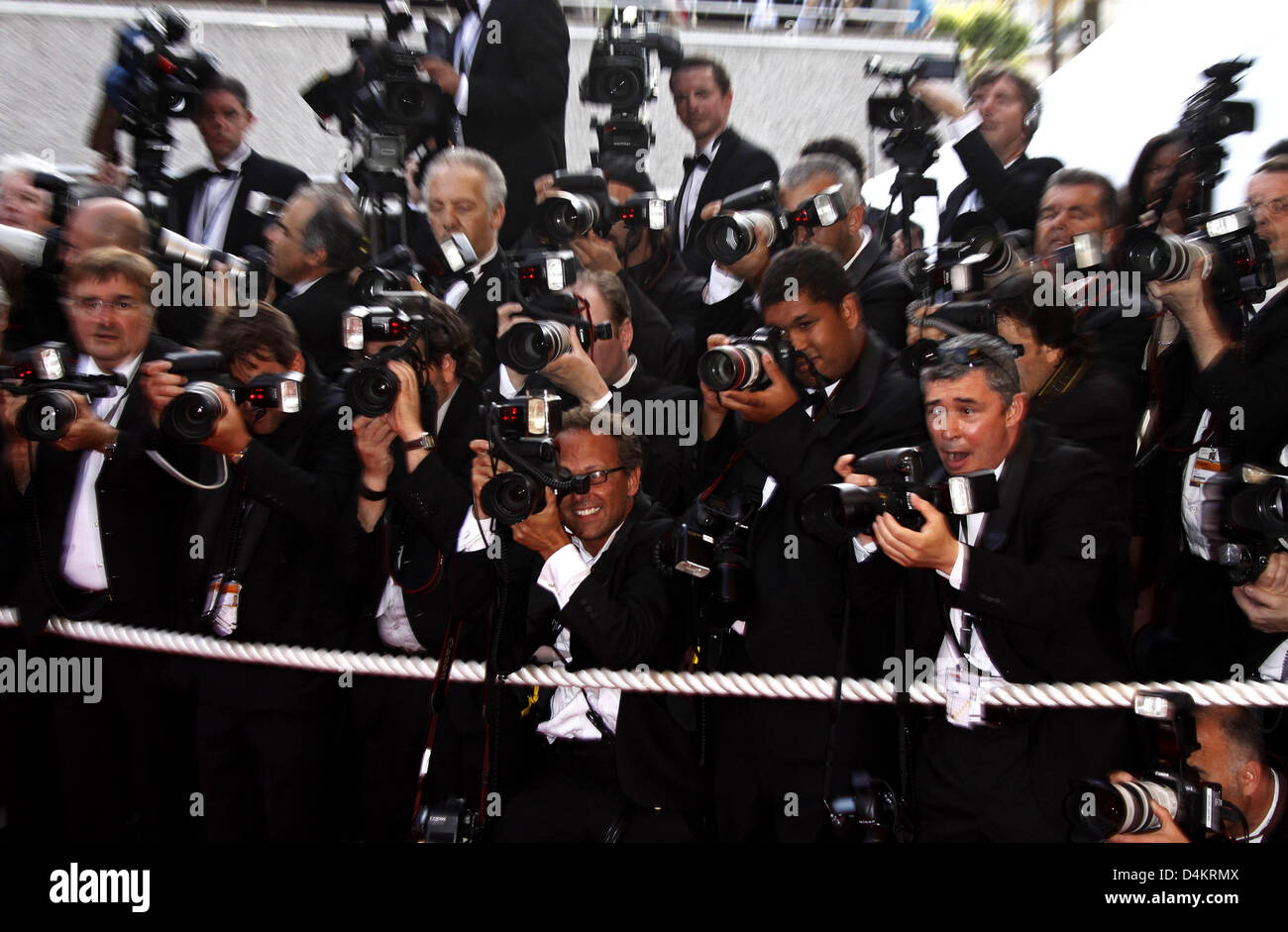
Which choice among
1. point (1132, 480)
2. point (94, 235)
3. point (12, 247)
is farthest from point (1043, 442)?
point (12, 247)

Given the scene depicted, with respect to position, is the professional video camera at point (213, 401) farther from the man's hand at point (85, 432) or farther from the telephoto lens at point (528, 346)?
the telephoto lens at point (528, 346)

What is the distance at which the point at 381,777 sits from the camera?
2768mm

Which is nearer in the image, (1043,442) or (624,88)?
(1043,442)

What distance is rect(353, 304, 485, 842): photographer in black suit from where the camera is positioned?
2512 millimetres

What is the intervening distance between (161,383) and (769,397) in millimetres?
1297

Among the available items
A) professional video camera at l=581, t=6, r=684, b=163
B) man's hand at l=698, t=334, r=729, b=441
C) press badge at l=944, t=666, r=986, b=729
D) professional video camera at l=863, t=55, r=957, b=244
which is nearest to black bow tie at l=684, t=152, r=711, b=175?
professional video camera at l=581, t=6, r=684, b=163

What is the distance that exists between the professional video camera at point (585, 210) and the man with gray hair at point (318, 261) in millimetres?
532

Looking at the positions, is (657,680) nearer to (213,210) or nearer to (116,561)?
(116,561)
